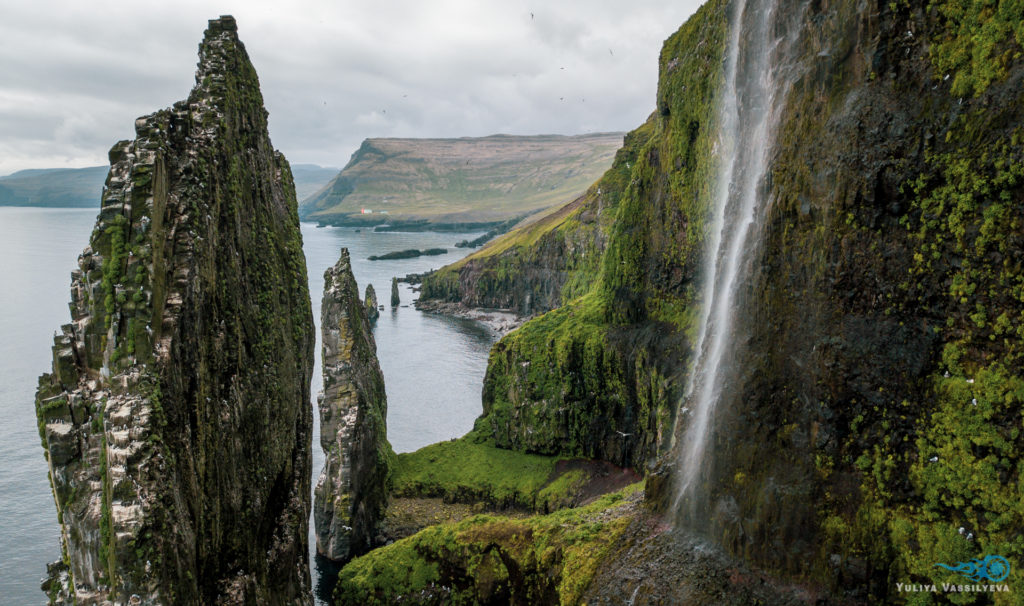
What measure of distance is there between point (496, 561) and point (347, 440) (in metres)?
20.5

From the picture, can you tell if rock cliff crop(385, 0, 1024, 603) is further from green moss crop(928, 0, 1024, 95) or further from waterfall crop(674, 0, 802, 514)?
waterfall crop(674, 0, 802, 514)

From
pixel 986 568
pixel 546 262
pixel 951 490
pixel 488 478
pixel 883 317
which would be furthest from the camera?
pixel 546 262

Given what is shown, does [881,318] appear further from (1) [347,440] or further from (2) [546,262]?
(2) [546,262]

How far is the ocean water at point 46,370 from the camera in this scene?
4981 cm

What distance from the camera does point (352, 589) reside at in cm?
4122

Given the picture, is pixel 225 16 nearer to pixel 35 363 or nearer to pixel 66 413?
pixel 66 413

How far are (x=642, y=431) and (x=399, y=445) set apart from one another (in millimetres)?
33972

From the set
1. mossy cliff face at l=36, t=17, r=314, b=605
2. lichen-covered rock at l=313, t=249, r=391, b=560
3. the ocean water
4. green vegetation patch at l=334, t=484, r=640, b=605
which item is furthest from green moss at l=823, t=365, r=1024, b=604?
the ocean water

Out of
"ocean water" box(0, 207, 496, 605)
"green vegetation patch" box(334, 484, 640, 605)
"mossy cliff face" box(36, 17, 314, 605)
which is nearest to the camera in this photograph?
"mossy cliff face" box(36, 17, 314, 605)

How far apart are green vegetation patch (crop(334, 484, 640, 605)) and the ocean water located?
422 inches

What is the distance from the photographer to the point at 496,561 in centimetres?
3838

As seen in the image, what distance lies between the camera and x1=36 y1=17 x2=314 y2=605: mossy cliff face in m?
18.5

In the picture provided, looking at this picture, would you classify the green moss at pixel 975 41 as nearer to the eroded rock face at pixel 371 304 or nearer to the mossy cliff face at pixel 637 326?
the mossy cliff face at pixel 637 326

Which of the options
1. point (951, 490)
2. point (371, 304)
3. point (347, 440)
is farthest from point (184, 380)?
point (371, 304)
